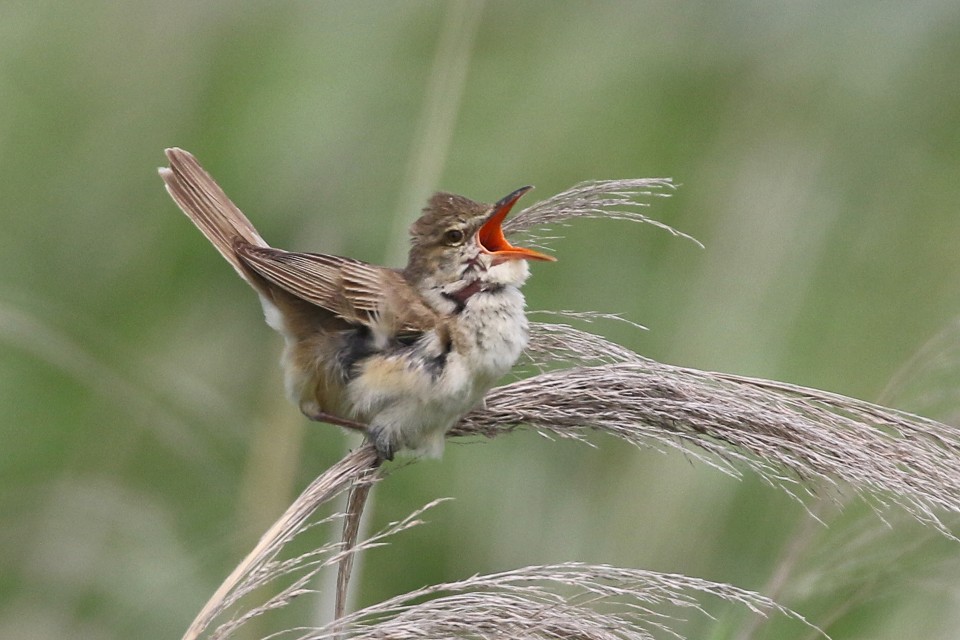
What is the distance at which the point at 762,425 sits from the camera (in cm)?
228

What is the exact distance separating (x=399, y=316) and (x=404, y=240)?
26cm

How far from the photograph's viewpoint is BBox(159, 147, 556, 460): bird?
2.88 metres

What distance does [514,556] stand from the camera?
3156 millimetres

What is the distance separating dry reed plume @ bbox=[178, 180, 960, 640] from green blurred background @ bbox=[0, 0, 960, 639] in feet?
0.75

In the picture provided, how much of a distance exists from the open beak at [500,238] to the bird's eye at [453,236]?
0.17 feet

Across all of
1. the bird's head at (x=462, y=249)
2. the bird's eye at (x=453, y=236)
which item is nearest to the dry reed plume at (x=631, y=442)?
the bird's head at (x=462, y=249)

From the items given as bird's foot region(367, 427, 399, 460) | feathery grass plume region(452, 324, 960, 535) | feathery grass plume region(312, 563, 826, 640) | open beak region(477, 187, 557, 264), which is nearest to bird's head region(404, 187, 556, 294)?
open beak region(477, 187, 557, 264)

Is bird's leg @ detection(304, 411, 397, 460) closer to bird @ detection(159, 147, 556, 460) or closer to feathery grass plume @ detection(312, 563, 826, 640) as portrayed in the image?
bird @ detection(159, 147, 556, 460)

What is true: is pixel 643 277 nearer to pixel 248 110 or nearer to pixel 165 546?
pixel 248 110

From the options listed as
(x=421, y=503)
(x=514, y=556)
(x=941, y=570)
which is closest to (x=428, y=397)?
(x=514, y=556)

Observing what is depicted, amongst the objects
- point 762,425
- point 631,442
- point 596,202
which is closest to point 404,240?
point 596,202

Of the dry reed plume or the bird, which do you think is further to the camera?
the bird

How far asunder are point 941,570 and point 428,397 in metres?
1.11

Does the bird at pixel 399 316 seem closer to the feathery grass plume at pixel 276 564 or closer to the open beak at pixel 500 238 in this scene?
the open beak at pixel 500 238
